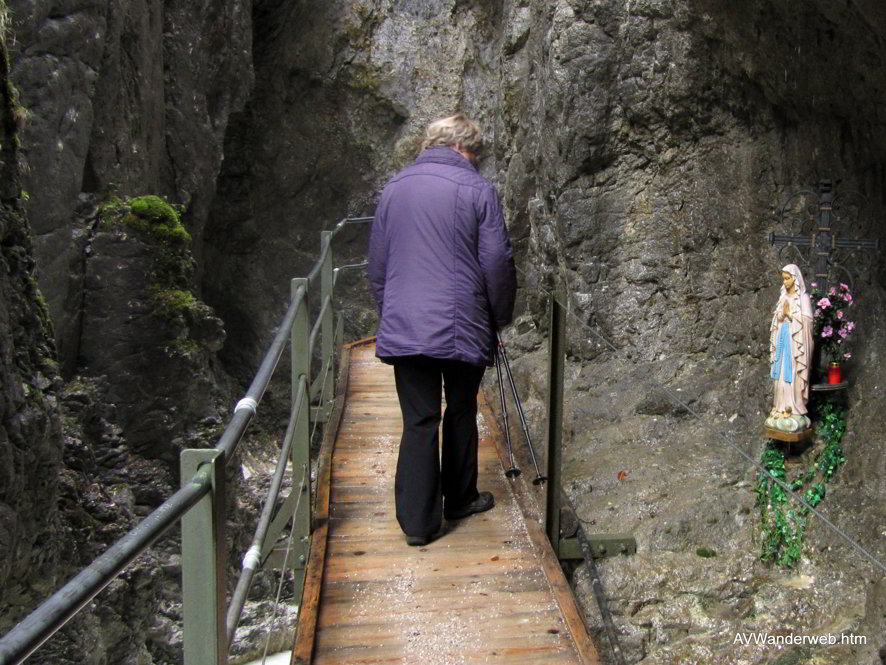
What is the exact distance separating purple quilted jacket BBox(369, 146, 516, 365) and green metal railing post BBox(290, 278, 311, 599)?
378 mm

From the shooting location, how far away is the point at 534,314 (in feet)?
31.0

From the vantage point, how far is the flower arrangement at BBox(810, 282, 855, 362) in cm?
619

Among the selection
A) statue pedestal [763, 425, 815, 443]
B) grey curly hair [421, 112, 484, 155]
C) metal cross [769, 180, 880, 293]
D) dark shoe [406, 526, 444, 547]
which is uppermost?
grey curly hair [421, 112, 484, 155]

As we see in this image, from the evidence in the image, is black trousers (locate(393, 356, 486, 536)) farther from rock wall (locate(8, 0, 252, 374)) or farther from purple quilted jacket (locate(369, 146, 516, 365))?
rock wall (locate(8, 0, 252, 374))

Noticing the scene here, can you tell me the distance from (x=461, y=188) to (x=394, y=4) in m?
13.3

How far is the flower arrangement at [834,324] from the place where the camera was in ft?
20.3

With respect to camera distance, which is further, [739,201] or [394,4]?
[394,4]

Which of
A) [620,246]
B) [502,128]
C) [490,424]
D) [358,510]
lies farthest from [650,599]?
[502,128]

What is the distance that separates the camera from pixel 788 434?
6125 mm

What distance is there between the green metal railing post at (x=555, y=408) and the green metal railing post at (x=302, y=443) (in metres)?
1.07

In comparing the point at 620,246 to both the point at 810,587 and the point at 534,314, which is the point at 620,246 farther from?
the point at 810,587

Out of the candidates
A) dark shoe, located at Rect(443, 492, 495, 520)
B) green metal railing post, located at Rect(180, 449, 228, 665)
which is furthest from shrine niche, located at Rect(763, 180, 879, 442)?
green metal railing post, located at Rect(180, 449, 228, 665)

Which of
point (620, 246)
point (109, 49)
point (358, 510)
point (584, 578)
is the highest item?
point (109, 49)

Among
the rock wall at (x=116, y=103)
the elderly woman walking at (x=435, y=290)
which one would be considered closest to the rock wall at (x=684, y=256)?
the elderly woman walking at (x=435, y=290)
